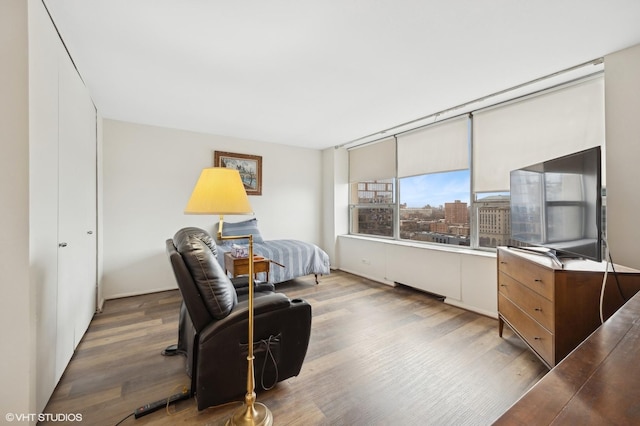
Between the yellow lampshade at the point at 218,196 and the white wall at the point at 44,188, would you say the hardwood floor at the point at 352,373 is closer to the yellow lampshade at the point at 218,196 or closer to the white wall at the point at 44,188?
the white wall at the point at 44,188

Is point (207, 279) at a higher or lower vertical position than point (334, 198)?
lower

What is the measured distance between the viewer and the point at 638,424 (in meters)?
0.48

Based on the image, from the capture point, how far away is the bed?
3719 millimetres

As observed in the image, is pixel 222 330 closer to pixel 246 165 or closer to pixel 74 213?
pixel 74 213

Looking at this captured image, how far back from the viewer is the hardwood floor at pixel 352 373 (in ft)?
5.00

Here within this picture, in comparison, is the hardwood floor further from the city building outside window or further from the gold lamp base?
the city building outside window

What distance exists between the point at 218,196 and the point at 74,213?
1.59 m

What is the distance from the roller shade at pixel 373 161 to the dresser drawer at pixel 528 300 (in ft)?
7.97

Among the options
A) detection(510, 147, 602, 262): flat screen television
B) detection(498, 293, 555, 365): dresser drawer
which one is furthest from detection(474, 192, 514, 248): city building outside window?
detection(498, 293, 555, 365): dresser drawer

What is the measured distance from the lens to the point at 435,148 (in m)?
3.63

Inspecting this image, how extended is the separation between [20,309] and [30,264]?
0.22m

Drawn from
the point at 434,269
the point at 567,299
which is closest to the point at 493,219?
the point at 434,269

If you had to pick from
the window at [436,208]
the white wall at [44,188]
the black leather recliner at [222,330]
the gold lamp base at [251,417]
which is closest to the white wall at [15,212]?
the white wall at [44,188]

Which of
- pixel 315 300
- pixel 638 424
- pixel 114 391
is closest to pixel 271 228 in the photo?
pixel 315 300
